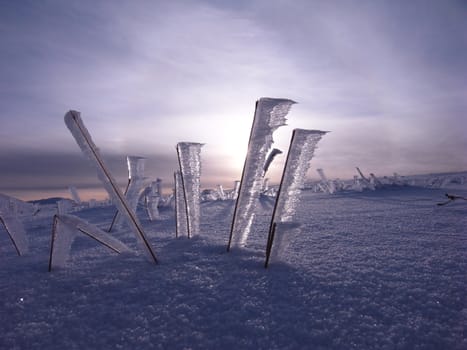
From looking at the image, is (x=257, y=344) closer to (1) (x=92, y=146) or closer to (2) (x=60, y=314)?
(2) (x=60, y=314)

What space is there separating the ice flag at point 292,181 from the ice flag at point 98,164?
74cm

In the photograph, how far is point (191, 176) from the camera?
2186 mm

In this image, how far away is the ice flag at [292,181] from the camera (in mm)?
1583

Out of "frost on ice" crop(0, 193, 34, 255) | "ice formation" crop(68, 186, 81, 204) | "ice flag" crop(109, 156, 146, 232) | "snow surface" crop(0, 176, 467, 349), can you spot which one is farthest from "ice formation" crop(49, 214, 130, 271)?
"ice formation" crop(68, 186, 81, 204)

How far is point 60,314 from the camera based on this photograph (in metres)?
1.16

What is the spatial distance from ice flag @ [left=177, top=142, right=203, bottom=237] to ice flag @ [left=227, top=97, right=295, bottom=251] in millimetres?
438

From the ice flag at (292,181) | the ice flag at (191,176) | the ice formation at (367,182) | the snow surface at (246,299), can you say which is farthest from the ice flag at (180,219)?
the ice formation at (367,182)

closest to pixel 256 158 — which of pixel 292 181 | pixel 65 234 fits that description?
pixel 292 181

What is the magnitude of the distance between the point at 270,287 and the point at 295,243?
2.69 ft

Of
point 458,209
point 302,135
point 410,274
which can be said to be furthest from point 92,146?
point 458,209

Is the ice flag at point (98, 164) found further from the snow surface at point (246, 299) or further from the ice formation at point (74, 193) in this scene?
the ice formation at point (74, 193)

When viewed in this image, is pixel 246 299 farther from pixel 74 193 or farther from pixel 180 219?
pixel 74 193

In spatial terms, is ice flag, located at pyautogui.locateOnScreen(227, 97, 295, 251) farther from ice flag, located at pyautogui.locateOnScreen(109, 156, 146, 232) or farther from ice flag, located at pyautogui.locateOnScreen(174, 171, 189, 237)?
ice flag, located at pyautogui.locateOnScreen(109, 156, 146, 232)

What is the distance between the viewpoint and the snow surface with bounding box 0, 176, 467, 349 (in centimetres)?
96
